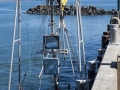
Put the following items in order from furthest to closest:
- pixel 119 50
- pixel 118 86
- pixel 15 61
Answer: pixel 15 61 < pixel 119 50 < pixel 118 86

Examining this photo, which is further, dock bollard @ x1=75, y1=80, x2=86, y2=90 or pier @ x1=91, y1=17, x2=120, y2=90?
dock bollard @ x1=75, y1=80, x2=86, y2=90

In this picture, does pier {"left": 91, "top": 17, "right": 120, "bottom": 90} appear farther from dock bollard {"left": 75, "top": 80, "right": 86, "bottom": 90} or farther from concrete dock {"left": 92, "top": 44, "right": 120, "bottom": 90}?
dock bollard {"left": 75, "top": 80, "right": 86, "bottom": 90}

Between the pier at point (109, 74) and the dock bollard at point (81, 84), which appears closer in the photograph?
the pier at point (109, 74)

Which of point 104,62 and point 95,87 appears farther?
point 104,62

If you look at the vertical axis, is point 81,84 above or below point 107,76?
below

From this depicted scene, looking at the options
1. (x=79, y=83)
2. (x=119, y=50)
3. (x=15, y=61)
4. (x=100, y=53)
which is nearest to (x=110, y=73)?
(x=79, y=83)

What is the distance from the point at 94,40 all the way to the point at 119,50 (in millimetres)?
36319

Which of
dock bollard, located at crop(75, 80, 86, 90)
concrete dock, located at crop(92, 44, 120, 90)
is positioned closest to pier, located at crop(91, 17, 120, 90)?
concrete dock, located at crop(92, 44, 120, 90)

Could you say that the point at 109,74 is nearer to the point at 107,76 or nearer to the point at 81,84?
the point at 107,76

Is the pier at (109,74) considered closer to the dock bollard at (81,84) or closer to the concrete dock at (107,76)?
the concrete dock at (107,76)

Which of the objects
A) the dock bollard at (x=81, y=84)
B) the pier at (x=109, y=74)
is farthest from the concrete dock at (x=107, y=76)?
the dock bollard at (x=81, y=84)

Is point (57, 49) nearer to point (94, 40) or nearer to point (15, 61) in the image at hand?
point (15, 61)

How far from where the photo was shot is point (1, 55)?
3931cm

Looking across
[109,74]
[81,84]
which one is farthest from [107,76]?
[81,84]
